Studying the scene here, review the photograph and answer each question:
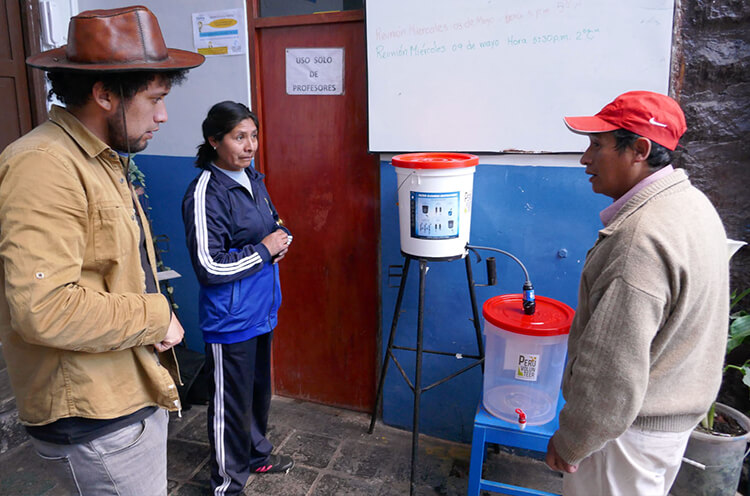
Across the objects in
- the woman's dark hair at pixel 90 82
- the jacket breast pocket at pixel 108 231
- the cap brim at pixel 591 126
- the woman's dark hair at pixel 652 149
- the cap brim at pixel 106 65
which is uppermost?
the cap brim at pixel 106 65

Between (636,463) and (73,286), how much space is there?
1.60 m

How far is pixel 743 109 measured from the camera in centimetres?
225

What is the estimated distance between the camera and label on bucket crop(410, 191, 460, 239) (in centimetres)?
229

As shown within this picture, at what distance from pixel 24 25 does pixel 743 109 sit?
394 cm

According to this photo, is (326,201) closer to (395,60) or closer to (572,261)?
(395,60)

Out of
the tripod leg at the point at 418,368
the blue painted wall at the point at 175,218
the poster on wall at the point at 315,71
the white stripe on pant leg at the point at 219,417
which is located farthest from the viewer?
the blue painted wall at the point at 175,218

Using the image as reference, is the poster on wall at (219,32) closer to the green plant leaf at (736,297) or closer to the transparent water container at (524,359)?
the transparent water container at (524,359)

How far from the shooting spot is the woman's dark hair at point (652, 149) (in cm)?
146

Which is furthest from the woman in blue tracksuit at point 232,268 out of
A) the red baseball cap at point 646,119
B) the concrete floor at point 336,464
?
the red baseball cap at point 646,119

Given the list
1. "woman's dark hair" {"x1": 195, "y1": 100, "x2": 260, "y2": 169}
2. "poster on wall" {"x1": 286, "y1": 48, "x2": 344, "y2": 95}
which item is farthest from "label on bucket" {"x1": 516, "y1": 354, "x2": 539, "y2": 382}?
"poster on wall" {"x1": 286, "y1": 48, "x2": 344, "y2": 95}

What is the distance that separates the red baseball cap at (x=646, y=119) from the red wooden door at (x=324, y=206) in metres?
1.56

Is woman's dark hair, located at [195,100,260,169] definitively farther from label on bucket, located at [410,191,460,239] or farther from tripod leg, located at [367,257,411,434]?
tripod leg, located at [367,257,411,434]

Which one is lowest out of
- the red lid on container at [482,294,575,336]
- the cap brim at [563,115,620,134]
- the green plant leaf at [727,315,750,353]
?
the green plant leaf at [727,315,750,353]

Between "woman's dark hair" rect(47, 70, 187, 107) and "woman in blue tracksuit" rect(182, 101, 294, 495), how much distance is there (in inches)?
33.2
